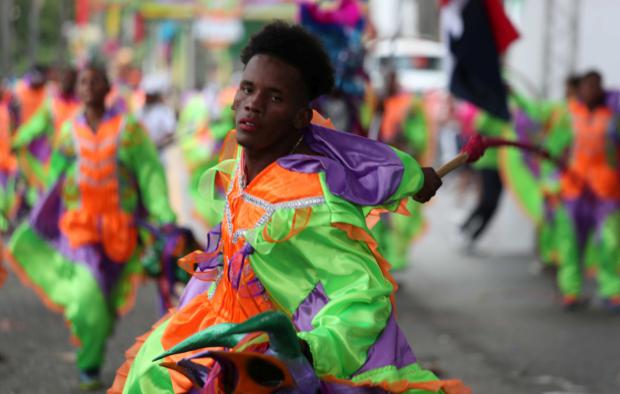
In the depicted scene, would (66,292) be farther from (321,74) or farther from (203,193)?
(321,74)

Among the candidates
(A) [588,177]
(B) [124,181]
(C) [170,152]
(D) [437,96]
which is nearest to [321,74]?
(B) [124,181]

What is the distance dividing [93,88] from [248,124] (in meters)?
3.46

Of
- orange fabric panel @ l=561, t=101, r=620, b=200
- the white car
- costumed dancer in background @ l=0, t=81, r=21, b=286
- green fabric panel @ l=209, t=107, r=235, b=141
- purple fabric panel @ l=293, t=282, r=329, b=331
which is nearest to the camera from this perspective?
purple fabric panel @ l=293, t=282, r=329, b=331

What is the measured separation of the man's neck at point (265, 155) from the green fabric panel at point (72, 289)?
119 inches

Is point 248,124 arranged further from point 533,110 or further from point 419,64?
point 419,64

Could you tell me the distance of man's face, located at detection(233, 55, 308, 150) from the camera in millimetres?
3266

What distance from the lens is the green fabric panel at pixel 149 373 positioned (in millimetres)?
3414

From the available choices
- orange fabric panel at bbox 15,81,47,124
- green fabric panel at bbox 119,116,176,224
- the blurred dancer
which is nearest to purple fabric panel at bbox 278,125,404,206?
green fabric panel at bbox 119,116,176,224

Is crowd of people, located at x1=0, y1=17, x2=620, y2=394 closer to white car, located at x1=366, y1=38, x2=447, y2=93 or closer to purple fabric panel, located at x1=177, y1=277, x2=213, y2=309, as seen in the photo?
purple fabric panel, located at x1=177, y1=277, x2=213, y2=309

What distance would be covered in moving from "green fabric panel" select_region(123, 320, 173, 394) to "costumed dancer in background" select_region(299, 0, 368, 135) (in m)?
5.05

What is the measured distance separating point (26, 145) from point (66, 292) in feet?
14.6

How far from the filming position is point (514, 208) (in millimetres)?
14477

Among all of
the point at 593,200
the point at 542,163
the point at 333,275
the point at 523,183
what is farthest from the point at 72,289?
the point at 523,183

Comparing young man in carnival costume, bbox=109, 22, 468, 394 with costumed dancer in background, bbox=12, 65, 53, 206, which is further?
costumed dancer in background, bbox=12, 65, 53, 206
